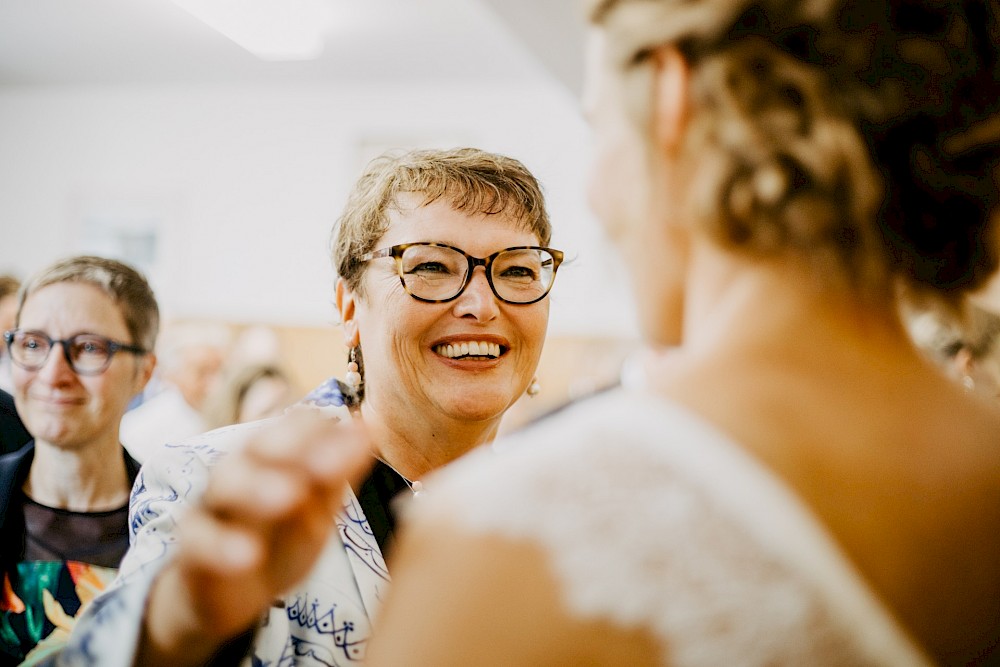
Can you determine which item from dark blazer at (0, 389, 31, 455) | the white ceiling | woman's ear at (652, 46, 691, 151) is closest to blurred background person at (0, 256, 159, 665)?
dark blazer at (0, 389, 31, 455)

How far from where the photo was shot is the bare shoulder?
1.91 feet

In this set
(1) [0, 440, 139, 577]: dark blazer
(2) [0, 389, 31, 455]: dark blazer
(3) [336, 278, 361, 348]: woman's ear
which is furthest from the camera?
(2) [0, 389, 31, 455]: dark blazer

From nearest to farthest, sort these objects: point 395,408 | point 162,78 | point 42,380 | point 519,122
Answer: point 395,408, point 42,380, point 519,122, point 162,78

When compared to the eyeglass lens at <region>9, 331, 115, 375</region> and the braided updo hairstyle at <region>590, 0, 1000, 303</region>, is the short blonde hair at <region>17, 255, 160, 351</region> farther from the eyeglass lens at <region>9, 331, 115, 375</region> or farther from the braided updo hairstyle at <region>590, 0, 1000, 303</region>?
the braided updo hairstyle at <region>590, 0, 1000, 303</region>

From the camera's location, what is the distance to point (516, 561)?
0.59 meters

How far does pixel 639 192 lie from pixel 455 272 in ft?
3.00

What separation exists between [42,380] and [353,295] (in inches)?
39.5

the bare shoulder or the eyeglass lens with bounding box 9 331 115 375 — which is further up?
the eyeglass lens with bounding box 9 331 115 375

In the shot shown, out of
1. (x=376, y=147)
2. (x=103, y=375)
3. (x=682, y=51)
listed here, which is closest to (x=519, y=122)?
(x=376, y=147)

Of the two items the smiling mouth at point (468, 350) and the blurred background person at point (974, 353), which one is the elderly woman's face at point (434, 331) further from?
the blurred background person at point (974, 353)

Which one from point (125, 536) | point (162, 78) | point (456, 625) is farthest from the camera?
point (162, 78)

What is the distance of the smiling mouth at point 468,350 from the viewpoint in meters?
1.60

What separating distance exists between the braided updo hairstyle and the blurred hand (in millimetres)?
357

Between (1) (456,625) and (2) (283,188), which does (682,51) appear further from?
(2) (283,188)
